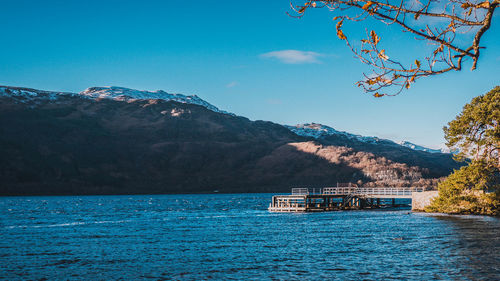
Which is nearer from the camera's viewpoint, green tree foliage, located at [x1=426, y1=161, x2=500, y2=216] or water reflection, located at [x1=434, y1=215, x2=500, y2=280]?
water reflection, located at [x1=434, y1=215, x2=500, y2=280]

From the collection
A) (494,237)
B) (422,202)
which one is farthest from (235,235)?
(422,202)

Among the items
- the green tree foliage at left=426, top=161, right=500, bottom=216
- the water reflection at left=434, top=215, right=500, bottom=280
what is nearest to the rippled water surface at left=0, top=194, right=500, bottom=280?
the water reflection at left=434, top=215, right=500, bottom=280

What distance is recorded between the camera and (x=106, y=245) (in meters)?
41.9

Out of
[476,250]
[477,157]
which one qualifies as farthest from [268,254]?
[477,157]

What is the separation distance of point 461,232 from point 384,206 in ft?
192

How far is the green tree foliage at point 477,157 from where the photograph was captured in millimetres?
58000

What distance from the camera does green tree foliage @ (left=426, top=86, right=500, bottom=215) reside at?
58.0 metres

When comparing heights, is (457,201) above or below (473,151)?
below

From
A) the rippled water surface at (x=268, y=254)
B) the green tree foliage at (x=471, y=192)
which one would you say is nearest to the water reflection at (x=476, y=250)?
the rippled water surface at (x=268, y=254)

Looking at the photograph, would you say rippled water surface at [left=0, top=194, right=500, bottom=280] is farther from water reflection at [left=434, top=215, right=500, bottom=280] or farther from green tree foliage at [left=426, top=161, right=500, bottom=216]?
green tree foliage at [left=426, top=161, right=500, bottom=216]

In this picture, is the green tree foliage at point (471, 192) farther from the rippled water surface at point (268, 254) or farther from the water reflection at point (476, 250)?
the water reflection at point (476, 250)

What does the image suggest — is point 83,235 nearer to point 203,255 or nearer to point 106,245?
point 106,245

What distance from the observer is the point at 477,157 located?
59094 millimetres

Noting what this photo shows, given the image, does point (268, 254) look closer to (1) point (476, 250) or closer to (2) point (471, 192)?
(1) point (476, 250)
